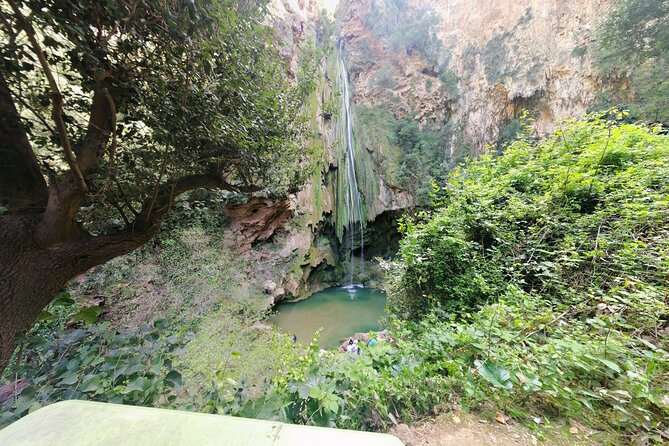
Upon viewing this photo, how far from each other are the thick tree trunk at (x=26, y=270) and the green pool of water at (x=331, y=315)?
4.93 m

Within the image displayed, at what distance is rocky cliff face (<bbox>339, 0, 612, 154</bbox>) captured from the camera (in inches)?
366

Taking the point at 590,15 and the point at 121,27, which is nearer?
the point at 121,27

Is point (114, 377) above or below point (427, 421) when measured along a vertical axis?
above

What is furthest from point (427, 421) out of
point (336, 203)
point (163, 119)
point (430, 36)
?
point (430, 36)

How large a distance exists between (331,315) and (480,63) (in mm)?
14182

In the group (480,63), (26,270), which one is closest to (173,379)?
(26,270)

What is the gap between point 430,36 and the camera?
13.9m

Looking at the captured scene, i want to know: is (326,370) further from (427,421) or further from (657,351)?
(657,351)

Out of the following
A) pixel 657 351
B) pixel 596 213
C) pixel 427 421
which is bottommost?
pixel 427 421

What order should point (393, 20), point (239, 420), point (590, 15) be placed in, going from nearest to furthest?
point (239, 420)
point (590, 15)
point (393, 20)

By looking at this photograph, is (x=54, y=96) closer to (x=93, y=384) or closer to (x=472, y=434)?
(x=93, y=384)

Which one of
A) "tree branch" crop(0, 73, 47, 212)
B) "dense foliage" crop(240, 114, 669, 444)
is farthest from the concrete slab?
"tree branch" crop(0, 73, 47, 212)

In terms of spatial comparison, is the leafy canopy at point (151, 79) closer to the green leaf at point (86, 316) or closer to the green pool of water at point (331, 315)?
the green leaf at point (86, 316)

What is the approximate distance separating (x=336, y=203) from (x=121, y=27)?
11.3 meters
